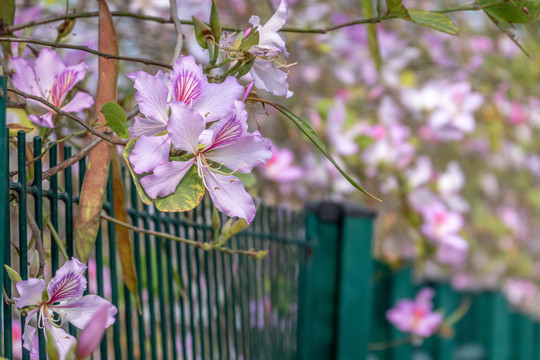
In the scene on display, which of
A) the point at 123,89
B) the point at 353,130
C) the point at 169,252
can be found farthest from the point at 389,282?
the point at 169,252

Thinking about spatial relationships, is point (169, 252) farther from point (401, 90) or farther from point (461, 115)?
point (401, 90)

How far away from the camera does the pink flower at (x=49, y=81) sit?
3.19ft

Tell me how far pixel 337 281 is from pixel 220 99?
1402 mm

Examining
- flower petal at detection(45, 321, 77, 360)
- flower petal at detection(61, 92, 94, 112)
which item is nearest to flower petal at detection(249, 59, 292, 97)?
flower petal at detection(61, 92, 94, 112)

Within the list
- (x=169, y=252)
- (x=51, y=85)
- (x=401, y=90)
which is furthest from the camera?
(x=401, y=90)

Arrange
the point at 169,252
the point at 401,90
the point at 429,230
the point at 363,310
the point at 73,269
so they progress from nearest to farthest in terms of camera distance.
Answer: the point at 73,269
the point at 169,252
the point at 363,310
the point at 429,230
the point at 401,90

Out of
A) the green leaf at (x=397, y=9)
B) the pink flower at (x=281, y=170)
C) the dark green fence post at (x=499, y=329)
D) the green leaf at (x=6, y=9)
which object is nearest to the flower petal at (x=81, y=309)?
the green leaf at (x=6, y=9)

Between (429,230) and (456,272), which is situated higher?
(429,230)

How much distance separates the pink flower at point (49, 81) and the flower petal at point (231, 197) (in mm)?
258

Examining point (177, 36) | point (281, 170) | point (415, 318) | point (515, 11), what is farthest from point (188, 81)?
point (415, 318)

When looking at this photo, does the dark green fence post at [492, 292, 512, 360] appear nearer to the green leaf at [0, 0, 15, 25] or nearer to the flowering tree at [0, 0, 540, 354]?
the flowering tree at [0, 0, 540, 354]

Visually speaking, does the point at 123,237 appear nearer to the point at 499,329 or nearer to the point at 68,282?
the point at 68,282

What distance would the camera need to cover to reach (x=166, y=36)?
2650 mm

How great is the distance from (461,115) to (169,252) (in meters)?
1.82
